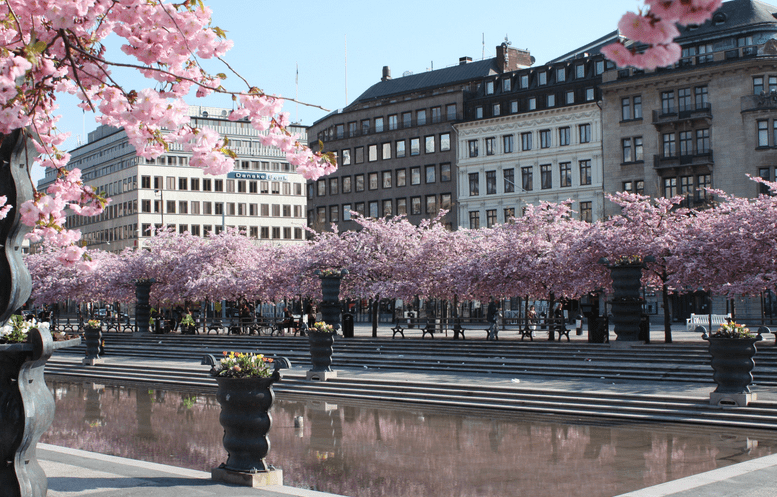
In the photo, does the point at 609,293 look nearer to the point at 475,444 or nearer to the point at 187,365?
the point at 187,365

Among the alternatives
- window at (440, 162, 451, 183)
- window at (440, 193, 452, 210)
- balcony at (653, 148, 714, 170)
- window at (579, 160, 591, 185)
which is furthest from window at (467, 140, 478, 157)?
balcony at (653, 148, 714, 170)

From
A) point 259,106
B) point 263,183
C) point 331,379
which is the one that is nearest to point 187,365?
point 331,379

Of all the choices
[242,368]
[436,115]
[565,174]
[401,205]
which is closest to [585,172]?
[565,174]

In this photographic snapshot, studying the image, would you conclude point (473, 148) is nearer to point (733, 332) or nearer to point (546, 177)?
point (546, 177)

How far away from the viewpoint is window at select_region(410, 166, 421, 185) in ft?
275

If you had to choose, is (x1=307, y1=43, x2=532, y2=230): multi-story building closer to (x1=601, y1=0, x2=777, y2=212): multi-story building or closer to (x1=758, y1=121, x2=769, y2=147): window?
(x1=601, y1=0, x2=777, y2=212): multi-story building

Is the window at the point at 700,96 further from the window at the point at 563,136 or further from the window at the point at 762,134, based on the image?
the window at the point at 563,136

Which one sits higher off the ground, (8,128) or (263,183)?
(263,183)

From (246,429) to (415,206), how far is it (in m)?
72.6

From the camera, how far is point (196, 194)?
10400 centimetres

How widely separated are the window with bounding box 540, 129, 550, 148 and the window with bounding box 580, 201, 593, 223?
661cm

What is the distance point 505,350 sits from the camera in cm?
3000

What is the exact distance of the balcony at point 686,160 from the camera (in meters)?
59.5

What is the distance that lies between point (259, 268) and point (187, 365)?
48.1 feet
